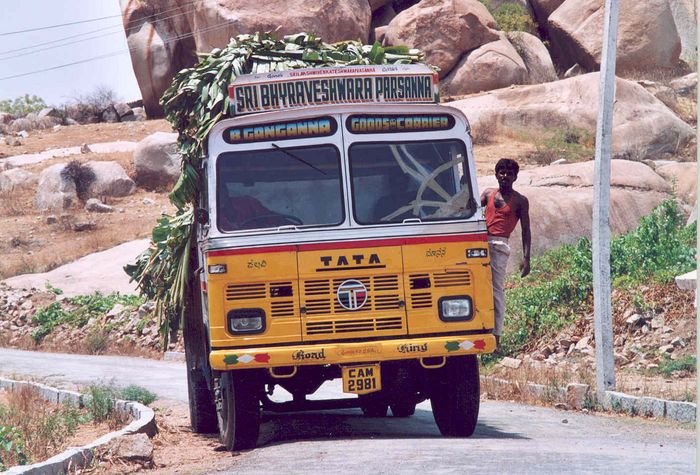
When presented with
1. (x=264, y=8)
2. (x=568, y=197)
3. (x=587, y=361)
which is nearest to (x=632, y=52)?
(x=264, y=8)

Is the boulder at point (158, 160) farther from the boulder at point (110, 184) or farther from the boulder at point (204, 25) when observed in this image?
the boulder at point (204, 25)

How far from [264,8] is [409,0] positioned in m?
8.00

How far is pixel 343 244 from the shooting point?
9250 millimetres

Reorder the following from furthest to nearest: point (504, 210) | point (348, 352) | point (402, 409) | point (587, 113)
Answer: point (587, 113), point (402, 409), point (504, 210), point (348, 352)

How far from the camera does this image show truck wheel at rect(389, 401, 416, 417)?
11888mm

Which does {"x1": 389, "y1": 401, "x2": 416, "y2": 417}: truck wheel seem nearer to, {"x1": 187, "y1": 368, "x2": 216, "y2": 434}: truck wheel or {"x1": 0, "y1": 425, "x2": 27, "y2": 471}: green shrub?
{"x1": 187, "y1": 368, "x2": 216, "y2": 434}: truck wheel

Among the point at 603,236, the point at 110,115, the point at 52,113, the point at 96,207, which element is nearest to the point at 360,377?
the point at 603,236

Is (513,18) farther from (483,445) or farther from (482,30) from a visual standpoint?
(483,445)

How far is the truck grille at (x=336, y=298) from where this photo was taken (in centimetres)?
923

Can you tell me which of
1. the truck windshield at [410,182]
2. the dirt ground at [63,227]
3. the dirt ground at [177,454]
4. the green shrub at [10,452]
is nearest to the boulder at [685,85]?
the dirt ground at [63,227]

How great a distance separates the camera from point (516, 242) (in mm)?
21781

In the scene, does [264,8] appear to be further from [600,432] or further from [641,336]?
[600,432]

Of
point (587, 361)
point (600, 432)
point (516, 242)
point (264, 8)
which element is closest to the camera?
point (600, 432)

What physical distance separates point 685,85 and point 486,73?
7.43m
